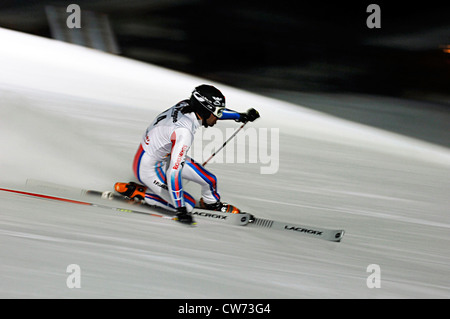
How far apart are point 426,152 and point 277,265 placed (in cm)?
353

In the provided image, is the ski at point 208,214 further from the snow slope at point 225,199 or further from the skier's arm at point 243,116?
the skier's arm at point 243,116

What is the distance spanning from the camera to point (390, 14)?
11188 millimetres

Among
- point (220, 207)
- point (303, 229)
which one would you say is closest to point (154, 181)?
point (220, 207)

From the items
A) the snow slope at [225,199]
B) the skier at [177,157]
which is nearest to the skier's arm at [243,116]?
the skier at [177,157]

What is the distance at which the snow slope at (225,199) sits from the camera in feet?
8.51

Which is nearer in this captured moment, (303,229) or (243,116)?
(303,229)

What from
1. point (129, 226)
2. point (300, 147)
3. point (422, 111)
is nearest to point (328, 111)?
point (422, 111)

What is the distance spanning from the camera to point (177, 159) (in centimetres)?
315

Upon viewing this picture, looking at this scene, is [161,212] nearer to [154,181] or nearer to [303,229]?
[154,181]

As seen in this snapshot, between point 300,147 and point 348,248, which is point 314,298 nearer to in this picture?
point 348,248

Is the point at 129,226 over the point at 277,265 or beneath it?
over

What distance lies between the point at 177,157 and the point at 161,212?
429 mm

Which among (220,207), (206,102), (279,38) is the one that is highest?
(279,38)

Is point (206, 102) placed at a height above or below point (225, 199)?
above
